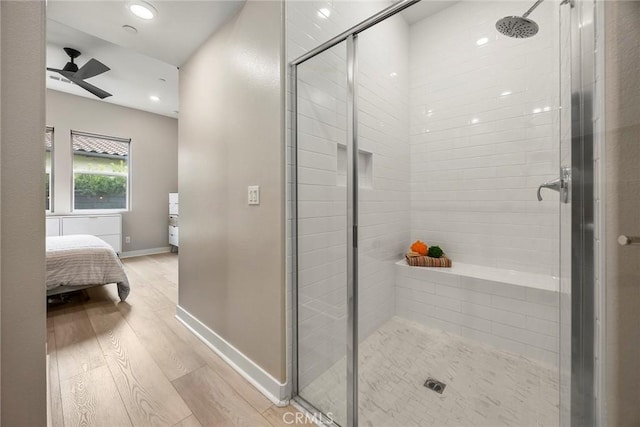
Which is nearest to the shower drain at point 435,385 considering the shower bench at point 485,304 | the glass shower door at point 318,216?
the shower bench at point 485,304

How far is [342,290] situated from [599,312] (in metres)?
0.96

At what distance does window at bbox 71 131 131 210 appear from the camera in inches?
175

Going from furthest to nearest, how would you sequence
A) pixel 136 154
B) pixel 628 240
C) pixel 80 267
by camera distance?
pixel 136 154, pixel 80 267, pixel 628 240

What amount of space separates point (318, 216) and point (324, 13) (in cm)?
122

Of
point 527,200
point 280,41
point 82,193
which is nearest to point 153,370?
point 280,41

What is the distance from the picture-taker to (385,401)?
1.38 meters

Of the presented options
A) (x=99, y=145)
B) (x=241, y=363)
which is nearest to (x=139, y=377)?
(x=241, y=363)

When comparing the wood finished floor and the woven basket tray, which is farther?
the woven basket tray

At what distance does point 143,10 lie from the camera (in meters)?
1.68

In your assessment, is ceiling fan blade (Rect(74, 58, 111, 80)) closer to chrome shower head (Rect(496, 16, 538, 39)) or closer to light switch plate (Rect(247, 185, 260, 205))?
light switch plate (Rect(247, 185, 260, 205))

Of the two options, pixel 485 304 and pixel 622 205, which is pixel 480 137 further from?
pixel 622 205

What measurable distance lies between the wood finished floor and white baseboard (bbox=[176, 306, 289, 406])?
0.12 ft

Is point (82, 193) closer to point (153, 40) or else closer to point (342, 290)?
point (153, 40)

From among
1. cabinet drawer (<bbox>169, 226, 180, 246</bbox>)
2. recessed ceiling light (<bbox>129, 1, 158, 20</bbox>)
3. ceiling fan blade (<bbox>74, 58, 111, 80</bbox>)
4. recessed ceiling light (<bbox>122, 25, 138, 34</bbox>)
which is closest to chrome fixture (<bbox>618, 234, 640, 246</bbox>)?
recessed ceiling light (<bbox>129, 1, 158, 20</bbox>)
